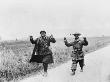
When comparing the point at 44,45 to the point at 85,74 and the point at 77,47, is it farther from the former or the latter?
the point at 85,74

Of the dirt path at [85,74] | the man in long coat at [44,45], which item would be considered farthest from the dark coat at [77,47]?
the man in long coat at [44,45]

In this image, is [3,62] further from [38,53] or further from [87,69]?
[87,69]

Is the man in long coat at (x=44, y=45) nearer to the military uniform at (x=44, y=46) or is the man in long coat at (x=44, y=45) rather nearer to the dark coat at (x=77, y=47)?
the military uniform at (x=44, y=46)

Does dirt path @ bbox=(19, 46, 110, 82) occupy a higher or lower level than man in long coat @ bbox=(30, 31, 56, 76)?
lower

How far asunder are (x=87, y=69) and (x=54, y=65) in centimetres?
289

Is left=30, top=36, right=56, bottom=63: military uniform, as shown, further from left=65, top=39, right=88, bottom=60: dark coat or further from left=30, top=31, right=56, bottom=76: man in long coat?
left=65, top=39, right=88, bottom=60: dark coat

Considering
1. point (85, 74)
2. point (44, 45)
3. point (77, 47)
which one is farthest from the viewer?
point (44, 45)

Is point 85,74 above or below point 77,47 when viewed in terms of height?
below

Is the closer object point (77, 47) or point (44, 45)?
point (77, 47)

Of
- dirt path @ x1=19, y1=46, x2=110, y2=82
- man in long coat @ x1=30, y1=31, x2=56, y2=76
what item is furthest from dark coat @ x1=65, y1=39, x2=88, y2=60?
man in long coat @ x1=30, y1=31, x2=56, y2=76

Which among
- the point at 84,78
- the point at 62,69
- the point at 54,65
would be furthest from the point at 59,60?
the point at 84,78

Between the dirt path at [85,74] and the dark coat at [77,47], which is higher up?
the dark coat at [77,47]

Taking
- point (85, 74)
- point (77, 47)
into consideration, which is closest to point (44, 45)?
point (77, 47)

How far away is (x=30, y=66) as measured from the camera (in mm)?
16375
